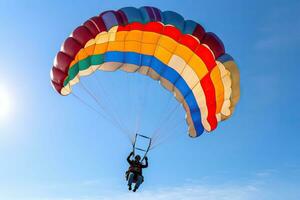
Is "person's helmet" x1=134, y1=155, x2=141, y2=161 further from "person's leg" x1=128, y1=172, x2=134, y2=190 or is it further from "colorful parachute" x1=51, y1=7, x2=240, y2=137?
"colorful parachute" x1=51, y1=7, x2=240, y2=137

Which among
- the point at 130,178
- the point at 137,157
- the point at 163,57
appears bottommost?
the point at 130,178

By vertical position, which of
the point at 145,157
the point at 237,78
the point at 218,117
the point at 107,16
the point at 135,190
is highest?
the point at 107,16

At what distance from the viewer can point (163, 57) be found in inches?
718

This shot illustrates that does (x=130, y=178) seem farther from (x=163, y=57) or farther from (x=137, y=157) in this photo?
(x=163, y=57)

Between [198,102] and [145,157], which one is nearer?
[145,157]

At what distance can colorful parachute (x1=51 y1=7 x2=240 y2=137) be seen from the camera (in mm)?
16531

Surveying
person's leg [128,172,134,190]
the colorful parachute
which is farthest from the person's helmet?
the colorful parachute

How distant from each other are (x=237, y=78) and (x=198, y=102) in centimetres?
190

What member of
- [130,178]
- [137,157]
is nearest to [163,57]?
[137,157]

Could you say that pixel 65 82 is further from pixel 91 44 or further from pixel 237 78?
pixel 237 78

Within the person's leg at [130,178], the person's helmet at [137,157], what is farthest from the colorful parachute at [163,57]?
the person's leg at [130,178]

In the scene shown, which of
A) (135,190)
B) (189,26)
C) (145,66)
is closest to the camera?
(135,190)

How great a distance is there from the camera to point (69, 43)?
1653 cm

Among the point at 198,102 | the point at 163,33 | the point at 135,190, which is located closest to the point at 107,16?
the point at 163,33
